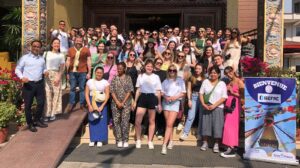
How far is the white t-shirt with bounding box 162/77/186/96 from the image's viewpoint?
6.90m

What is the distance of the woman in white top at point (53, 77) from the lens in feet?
23.9

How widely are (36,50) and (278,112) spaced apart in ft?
15.3

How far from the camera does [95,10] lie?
583 inches

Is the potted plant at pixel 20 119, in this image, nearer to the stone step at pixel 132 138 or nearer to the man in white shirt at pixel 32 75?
the man in white shirt at pixel 32 75

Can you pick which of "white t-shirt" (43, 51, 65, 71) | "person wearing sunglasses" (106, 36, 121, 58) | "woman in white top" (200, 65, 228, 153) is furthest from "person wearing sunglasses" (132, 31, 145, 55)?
"woman in white top" (200, 65, 228, 153)

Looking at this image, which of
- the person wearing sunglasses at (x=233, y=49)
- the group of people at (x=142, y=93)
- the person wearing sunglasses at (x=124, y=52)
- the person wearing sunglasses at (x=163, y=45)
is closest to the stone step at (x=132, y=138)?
the group of people at (x=142, y=93)

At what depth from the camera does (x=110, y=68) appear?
765cm

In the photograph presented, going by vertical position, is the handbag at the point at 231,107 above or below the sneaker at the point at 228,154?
above

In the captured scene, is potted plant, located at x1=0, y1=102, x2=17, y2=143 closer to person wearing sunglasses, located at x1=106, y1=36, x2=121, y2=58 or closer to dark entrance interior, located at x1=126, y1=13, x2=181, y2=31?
person wearing sunglasses, located at x1=106, y1=36, x2=121, y2=58

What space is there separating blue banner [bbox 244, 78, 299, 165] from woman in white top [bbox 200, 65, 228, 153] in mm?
459

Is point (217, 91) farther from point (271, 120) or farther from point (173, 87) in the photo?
point (271, 120)

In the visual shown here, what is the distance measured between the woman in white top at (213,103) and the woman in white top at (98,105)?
6.45ft

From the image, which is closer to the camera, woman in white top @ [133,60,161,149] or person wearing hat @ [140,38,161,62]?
woman in white top @ [133,60,161,149]

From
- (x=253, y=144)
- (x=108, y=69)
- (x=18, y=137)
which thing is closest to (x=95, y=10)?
(x=108, y=69)
